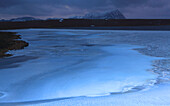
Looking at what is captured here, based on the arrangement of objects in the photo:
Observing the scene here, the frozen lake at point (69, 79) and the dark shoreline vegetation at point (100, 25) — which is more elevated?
the dark shoreline vegetation at point (100, 25)

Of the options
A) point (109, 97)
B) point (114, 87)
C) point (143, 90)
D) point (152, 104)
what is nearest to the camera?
point (152, 104)

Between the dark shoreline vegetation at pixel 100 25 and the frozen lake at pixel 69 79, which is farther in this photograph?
the dark shoreline vegetation at pixel 100 25

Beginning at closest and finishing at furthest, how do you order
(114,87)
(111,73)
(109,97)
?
(109,97) < (114,87) < (111,73)

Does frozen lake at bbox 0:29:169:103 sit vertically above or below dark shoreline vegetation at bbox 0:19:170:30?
below

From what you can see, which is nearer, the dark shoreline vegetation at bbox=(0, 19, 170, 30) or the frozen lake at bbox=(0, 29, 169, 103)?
the frozen lake at bbox=(0, 29, 169, 103)

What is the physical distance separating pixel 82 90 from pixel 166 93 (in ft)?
6.50

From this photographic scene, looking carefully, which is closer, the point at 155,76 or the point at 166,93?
the point at 166,93

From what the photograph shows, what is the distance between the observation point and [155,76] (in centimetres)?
541

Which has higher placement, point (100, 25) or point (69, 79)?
point (100, 25)

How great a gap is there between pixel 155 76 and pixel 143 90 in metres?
1.30

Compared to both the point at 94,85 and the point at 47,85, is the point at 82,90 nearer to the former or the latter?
the point at 94,85

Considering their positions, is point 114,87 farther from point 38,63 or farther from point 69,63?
point 38,63

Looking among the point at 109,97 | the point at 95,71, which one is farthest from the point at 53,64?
the point at 109,97

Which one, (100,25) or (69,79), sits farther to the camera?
(100,25)
